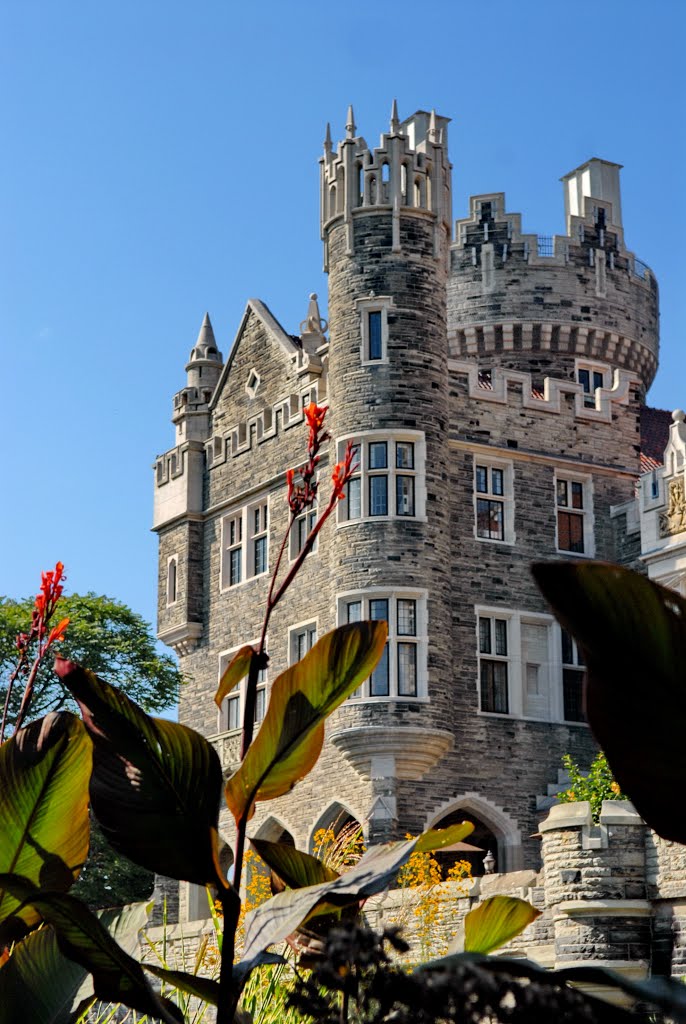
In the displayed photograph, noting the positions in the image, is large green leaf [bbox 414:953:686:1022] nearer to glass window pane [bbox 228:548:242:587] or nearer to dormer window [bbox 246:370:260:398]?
glass window pane [bbox 228:548:242:587]

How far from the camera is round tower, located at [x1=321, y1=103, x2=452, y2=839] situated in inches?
851

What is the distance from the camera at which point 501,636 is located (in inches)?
925

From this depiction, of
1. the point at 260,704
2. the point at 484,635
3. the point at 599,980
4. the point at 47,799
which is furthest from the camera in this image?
the point at 260,704

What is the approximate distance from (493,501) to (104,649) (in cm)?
1007

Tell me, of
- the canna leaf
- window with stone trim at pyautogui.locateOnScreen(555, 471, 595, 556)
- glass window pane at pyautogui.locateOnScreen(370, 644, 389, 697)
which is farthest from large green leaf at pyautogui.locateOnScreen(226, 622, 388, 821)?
window with stone trim at pyautogui.locateOnScreen(555, 471, 595, 556)

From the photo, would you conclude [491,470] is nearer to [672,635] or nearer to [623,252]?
[623,252]

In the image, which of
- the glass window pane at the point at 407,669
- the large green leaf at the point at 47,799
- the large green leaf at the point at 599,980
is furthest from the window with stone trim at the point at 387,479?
the large green leaf at the point at 599,980

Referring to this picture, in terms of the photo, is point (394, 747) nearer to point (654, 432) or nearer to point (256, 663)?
point (654, 432)

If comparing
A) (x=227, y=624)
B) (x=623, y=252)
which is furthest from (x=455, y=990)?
(x=623, y=252)

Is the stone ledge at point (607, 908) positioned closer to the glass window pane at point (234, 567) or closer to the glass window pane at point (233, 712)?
the glass window pane at point (233, 712)

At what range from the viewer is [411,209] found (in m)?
23.4

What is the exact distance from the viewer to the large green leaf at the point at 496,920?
3691mm

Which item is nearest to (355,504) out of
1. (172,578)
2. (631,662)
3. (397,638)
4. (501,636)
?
(397,638)

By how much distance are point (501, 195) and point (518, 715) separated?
12.2 m
